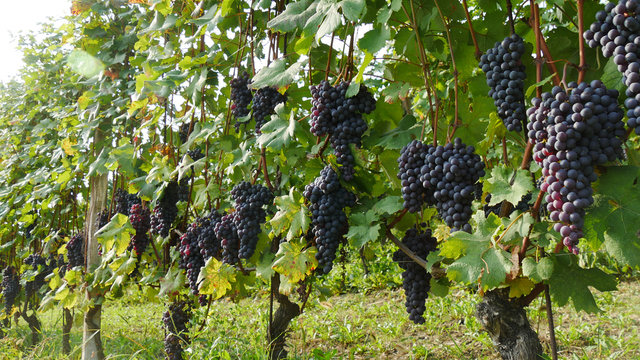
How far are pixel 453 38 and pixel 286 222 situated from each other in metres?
0.92

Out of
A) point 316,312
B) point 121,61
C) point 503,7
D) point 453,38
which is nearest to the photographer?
point 503,7

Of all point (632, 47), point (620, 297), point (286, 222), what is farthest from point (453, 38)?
point (620, 297)

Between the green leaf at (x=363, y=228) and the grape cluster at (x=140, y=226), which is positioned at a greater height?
the green leaf at (x=363, y=228)

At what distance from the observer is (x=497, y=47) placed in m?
1.14

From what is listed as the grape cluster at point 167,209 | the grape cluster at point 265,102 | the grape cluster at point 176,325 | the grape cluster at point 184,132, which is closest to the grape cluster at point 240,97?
the grape cluster at point 265,102

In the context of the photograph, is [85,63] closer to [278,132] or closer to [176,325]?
[176,325]

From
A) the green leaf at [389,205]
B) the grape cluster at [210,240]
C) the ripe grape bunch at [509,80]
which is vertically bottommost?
the grape cluster at [210,240]

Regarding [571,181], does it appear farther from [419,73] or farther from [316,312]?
[316,312]

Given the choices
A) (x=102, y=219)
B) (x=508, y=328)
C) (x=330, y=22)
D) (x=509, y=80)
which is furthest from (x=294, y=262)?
(x=102, y=219)

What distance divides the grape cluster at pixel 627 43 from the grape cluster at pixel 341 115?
0.77m

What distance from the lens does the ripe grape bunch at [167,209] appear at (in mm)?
2570

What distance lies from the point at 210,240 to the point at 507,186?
1483mm

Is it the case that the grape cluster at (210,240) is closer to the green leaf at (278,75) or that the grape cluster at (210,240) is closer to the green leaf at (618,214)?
the green leaf at (278,75)

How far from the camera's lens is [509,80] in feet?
3.60
